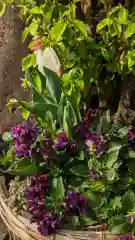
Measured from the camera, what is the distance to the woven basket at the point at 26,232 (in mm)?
1475

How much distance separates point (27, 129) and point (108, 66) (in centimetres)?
29

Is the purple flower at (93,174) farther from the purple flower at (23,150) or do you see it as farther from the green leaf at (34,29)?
the green leaf at (34,29)

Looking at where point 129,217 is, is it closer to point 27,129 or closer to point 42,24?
point 27,129

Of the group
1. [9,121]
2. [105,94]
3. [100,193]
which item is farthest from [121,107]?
[9,121]

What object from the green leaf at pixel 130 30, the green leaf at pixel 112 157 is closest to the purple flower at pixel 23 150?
the green leaf at pixel 112 157

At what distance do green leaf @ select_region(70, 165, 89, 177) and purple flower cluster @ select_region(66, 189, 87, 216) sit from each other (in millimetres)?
61

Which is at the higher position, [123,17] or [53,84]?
[123,17]

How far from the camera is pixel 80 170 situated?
5.10ft

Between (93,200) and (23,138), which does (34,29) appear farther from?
(93,200)

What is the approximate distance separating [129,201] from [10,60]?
0.91 metres

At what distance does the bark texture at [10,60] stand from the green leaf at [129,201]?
34.7 inches

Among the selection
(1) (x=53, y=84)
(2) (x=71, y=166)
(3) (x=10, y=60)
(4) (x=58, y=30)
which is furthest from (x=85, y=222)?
(3) (x=10, y=60)

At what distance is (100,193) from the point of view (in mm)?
1547

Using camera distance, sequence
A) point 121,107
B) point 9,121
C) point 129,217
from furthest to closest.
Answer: point 9,121, point 121,107, point 129,217
